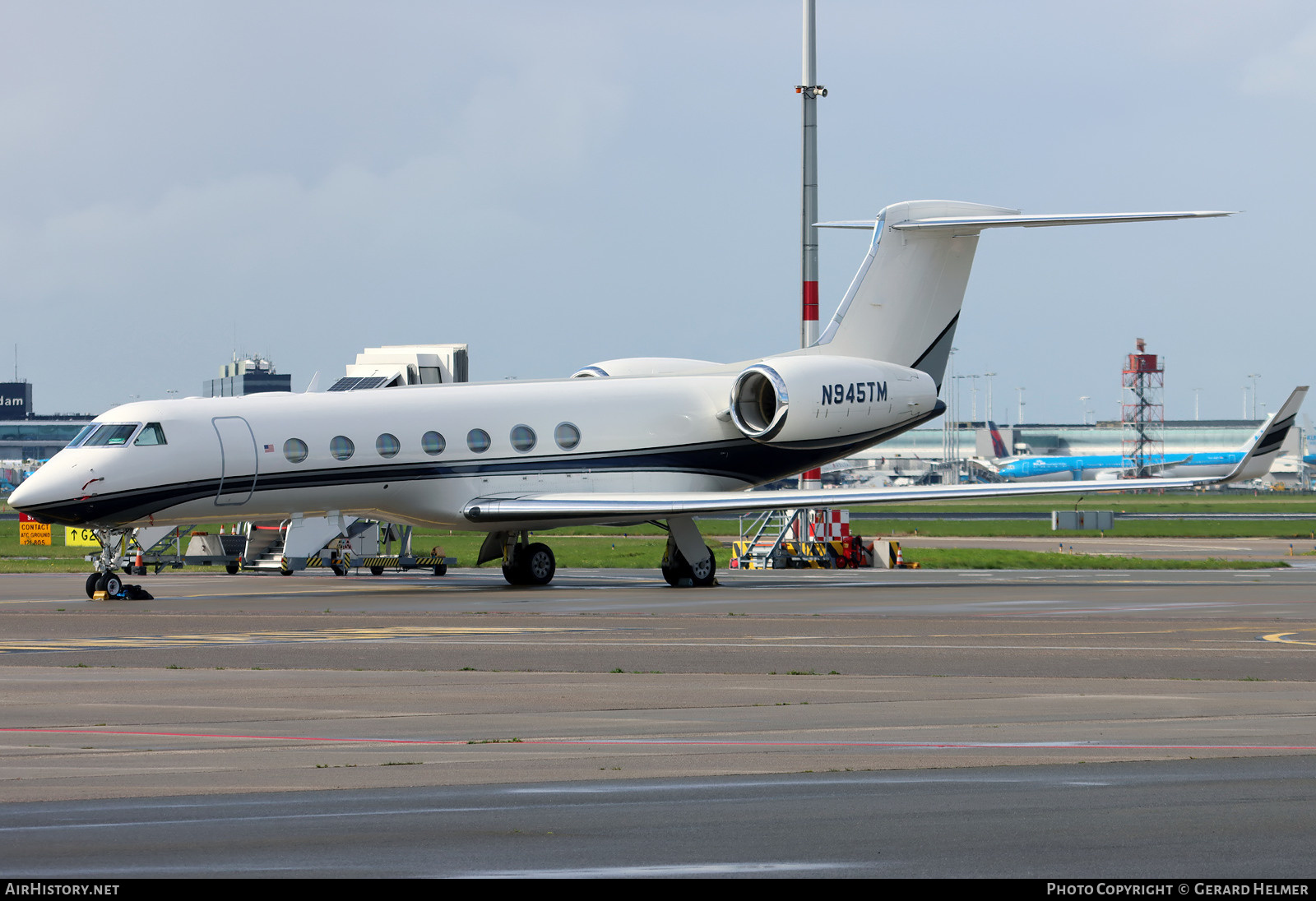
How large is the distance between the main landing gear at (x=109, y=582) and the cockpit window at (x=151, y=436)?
1.77 meters

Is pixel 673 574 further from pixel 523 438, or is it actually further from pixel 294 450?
pixel 294 450

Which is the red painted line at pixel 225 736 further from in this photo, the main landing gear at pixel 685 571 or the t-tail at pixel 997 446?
the t-tail at pixel 997 446

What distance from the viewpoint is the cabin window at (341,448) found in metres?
29.1

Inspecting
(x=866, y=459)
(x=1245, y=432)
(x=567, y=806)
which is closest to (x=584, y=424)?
(x=567, y=806)

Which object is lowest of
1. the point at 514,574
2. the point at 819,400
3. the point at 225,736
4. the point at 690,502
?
the point at 514,574

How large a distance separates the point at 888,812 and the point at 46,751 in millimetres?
5888

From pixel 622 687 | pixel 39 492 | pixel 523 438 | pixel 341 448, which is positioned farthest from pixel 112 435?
pixel 622 687

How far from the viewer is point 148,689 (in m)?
14.1

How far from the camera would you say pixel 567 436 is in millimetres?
32094

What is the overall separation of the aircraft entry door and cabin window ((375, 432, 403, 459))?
239 centimetres

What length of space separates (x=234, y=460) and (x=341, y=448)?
A: 202cm

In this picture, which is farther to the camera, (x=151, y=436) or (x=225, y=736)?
(x=151, y=436)

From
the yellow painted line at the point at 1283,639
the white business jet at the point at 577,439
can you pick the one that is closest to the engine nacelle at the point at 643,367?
the white business jet at the point at 577,439

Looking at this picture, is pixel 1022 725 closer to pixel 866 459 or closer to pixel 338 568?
pixel 338 568
